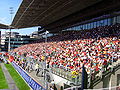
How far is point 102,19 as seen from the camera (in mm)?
29953

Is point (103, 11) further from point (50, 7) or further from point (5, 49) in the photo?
point (5, 49)

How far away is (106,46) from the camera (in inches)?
719

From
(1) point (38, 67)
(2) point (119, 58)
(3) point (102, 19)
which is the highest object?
(3) point (102, 19)

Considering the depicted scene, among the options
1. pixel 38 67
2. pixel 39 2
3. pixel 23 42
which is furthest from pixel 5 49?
pixel 38 67

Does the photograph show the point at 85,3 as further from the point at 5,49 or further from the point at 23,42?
the point at 5,49

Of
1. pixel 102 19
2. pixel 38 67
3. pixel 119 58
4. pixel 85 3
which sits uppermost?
pixel 85 3

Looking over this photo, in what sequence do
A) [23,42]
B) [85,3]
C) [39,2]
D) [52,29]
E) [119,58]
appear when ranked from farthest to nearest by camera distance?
[23,42], [52,29], [39,2], [85,3], [119,58]

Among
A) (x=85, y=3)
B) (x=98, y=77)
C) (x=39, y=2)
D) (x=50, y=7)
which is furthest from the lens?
(x=50, y=7)

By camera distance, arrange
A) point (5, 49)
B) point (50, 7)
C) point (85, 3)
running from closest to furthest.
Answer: point (85, 3) < point (50, 7) < point (5, 49)

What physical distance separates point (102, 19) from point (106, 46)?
12.6 meters

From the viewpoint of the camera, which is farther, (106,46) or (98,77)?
(106,46)

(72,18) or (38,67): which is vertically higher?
(72,18)

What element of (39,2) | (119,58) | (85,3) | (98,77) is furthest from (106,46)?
(39,2)

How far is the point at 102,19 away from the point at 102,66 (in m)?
18.5
